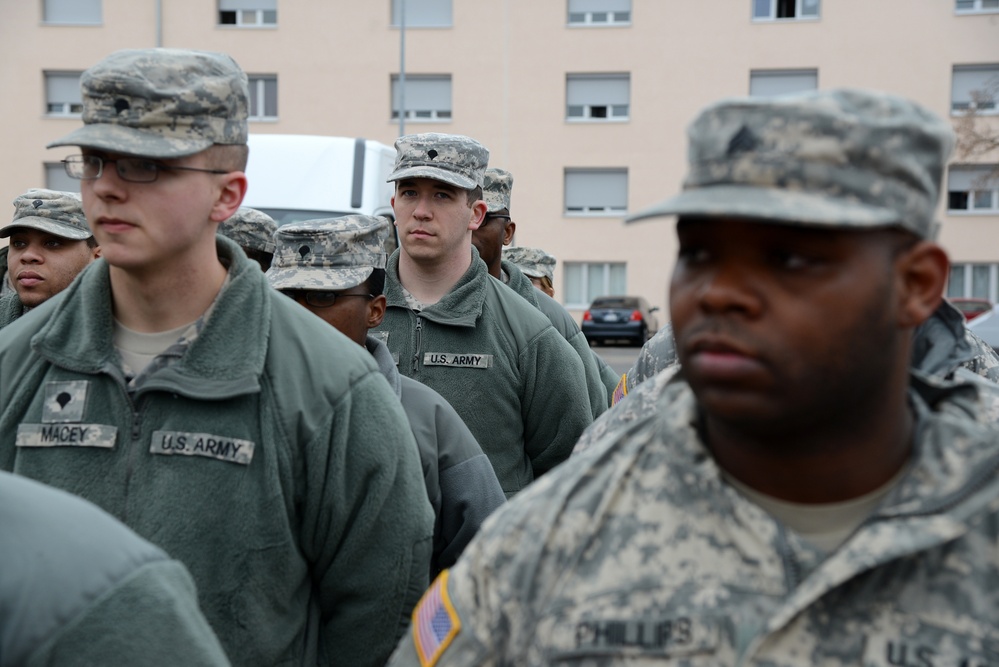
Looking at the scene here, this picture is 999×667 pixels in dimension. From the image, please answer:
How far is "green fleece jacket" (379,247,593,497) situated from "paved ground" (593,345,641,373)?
1966 cm

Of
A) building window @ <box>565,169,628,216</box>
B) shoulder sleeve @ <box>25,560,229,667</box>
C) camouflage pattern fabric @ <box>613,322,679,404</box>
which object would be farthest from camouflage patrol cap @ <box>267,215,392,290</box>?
building window @ <box>565,169,628,216</box>

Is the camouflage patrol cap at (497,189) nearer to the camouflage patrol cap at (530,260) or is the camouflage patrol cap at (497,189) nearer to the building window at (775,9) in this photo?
the camouflage patrol cap at (530,260)

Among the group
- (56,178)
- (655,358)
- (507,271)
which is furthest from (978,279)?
(655,358)

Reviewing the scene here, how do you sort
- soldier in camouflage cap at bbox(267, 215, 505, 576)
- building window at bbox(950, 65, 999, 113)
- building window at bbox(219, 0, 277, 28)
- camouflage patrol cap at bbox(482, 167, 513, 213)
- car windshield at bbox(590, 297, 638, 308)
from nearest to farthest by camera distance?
1. soldier in camouflage cap at bbox(267, 215, 505, 576)
2. camouflage patrol cap at bbox(482, 167, 513, 213)
3. car windshield at bbox(590, 297, 638, 308)
4. building window at bbox(950, 65, 999, 113)
5. building window at bbox(219, 0, 277, 28)

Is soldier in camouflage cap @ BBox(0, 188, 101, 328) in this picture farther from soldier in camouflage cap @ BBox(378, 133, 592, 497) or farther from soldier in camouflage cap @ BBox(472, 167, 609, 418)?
soldier in camouflage cap @ BBox(472, 167, 609, 418)

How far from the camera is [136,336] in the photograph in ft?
10.6

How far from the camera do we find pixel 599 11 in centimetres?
3594

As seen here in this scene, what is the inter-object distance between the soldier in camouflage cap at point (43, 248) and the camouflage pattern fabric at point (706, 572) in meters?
4.71

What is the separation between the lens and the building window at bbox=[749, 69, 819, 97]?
34.8 metres

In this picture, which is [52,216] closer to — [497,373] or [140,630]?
[497,373]

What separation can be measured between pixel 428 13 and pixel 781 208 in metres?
35.4

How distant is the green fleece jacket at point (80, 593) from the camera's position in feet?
5.55

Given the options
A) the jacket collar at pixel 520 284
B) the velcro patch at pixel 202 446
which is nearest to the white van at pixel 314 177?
the jacket collar at pixel 520 284

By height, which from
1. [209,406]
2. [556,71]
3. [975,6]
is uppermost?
[975,6]
